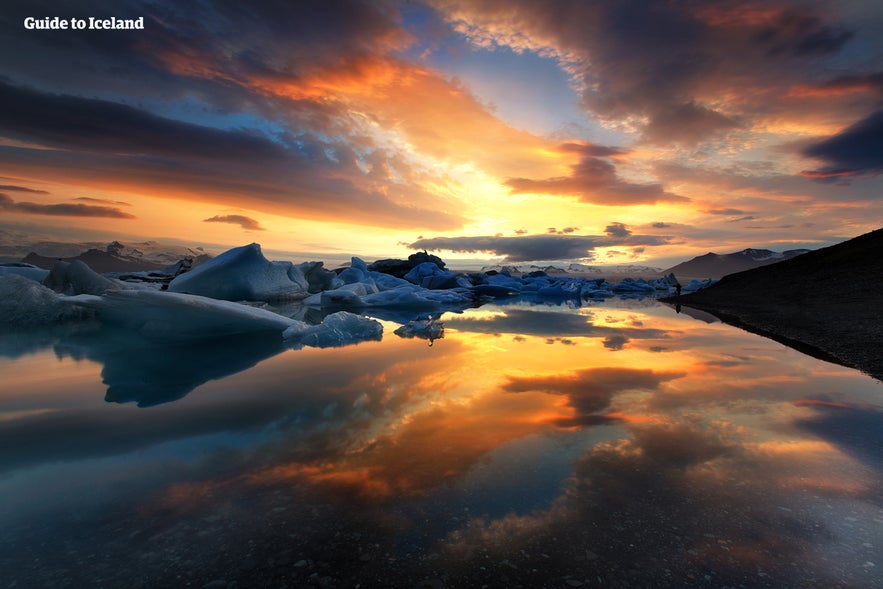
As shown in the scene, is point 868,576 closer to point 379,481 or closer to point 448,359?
point 379,481

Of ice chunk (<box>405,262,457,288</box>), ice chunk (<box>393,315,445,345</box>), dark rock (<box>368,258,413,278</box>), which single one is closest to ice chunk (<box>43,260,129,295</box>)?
ice chunk (<box>393,315,445,345</box>)

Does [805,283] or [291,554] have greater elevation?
[805,283]

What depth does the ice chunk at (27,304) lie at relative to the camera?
31.1ft

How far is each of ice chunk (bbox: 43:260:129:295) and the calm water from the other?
320 inches

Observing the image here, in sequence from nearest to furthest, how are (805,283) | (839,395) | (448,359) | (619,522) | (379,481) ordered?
(619,522) < (379,481) < (839,395) < (448,359) < (805,283)

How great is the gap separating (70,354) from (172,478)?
20.5ft

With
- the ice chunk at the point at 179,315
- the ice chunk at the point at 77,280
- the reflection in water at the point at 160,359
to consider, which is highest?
the ice chunk at the point at 77,280

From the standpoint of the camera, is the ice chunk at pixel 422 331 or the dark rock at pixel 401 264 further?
the dark rock at pixel 401 264

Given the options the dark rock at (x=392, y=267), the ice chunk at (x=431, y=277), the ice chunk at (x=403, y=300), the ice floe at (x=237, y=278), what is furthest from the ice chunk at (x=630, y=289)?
the ice floe at (x=237, y=278)

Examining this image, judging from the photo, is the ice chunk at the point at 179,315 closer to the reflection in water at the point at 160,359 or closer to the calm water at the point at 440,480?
the reflection in water at the point at 160,359

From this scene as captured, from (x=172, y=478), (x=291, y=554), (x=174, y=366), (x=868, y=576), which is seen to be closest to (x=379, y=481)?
A: (x=291, y=554)

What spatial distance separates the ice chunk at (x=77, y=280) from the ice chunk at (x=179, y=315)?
3251mm

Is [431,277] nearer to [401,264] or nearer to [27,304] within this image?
[401,264]

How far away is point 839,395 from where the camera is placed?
14.4ft
